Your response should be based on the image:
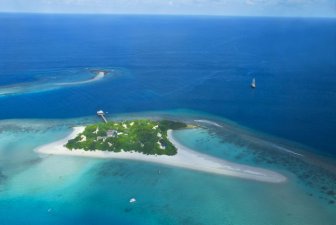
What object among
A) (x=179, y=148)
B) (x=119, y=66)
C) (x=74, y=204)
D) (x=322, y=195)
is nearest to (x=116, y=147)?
(x=179, y=148)

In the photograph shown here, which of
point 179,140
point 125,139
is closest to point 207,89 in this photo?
point 179,140

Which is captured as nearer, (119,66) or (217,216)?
(217,216)

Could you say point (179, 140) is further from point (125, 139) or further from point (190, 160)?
point (125, 139)

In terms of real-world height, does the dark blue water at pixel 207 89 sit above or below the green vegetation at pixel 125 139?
above

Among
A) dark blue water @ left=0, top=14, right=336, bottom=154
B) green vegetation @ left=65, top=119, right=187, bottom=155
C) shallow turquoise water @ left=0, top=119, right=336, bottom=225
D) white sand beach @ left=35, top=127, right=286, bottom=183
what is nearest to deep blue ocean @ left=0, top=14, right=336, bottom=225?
shallow turquoise water @ left=0, top=119, right=336, bottom=225

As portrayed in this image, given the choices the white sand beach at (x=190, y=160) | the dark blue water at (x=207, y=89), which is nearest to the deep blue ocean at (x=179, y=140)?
the dark blue water at (x=207, y=89)

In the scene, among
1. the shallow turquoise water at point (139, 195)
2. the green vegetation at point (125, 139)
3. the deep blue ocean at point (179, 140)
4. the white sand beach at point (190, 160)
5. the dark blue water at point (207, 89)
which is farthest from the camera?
the dark blue water at point (207, 89)

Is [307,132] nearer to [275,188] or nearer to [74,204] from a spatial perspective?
[275,188]

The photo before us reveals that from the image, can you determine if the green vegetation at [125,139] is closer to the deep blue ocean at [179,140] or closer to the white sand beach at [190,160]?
the white sand beach at [190,160]
